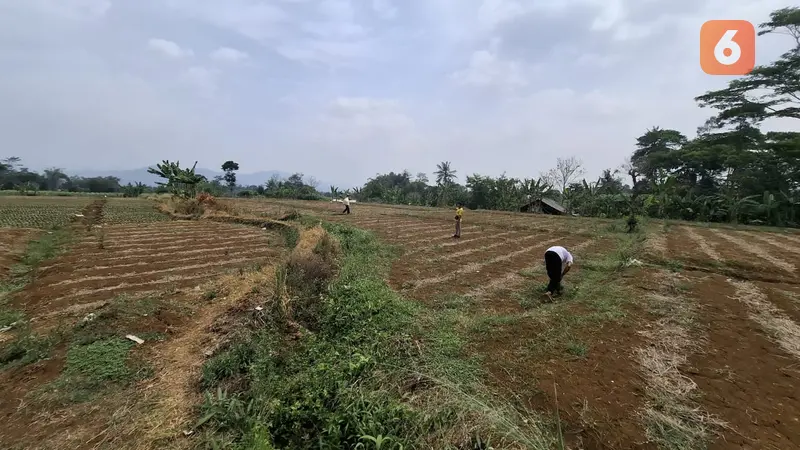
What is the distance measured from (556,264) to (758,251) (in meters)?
9.50

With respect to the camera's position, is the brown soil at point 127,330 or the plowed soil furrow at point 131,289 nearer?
the brown soil at point 127,330

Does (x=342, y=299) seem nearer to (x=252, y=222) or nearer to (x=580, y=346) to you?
(x=580, y=346)

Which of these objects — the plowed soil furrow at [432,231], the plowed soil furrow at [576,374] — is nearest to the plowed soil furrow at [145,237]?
the plowed soil furrow at [432,231]

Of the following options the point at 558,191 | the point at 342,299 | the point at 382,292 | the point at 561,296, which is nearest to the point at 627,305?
the point at 561,296

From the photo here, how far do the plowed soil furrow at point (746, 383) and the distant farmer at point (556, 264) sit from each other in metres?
2.28

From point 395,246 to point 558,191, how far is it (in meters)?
30.8

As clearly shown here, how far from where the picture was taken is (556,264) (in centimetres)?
702

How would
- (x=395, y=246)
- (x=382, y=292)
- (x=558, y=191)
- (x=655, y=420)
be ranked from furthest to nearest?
1. (x=558, y=191)
2. (x=395, y=246)
3. (x=382, y=292)
4. (x=655, y=420)

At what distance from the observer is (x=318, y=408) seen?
360 cm

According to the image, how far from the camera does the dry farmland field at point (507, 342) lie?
351cm

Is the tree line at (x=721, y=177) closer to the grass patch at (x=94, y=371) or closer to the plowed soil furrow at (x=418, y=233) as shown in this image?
the plowed soil furrow at (x=418, y=233)

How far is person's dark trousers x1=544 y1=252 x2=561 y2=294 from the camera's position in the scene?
6.97 metres

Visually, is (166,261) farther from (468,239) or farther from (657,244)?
(657,244)

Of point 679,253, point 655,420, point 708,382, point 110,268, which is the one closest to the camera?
point 655,420
